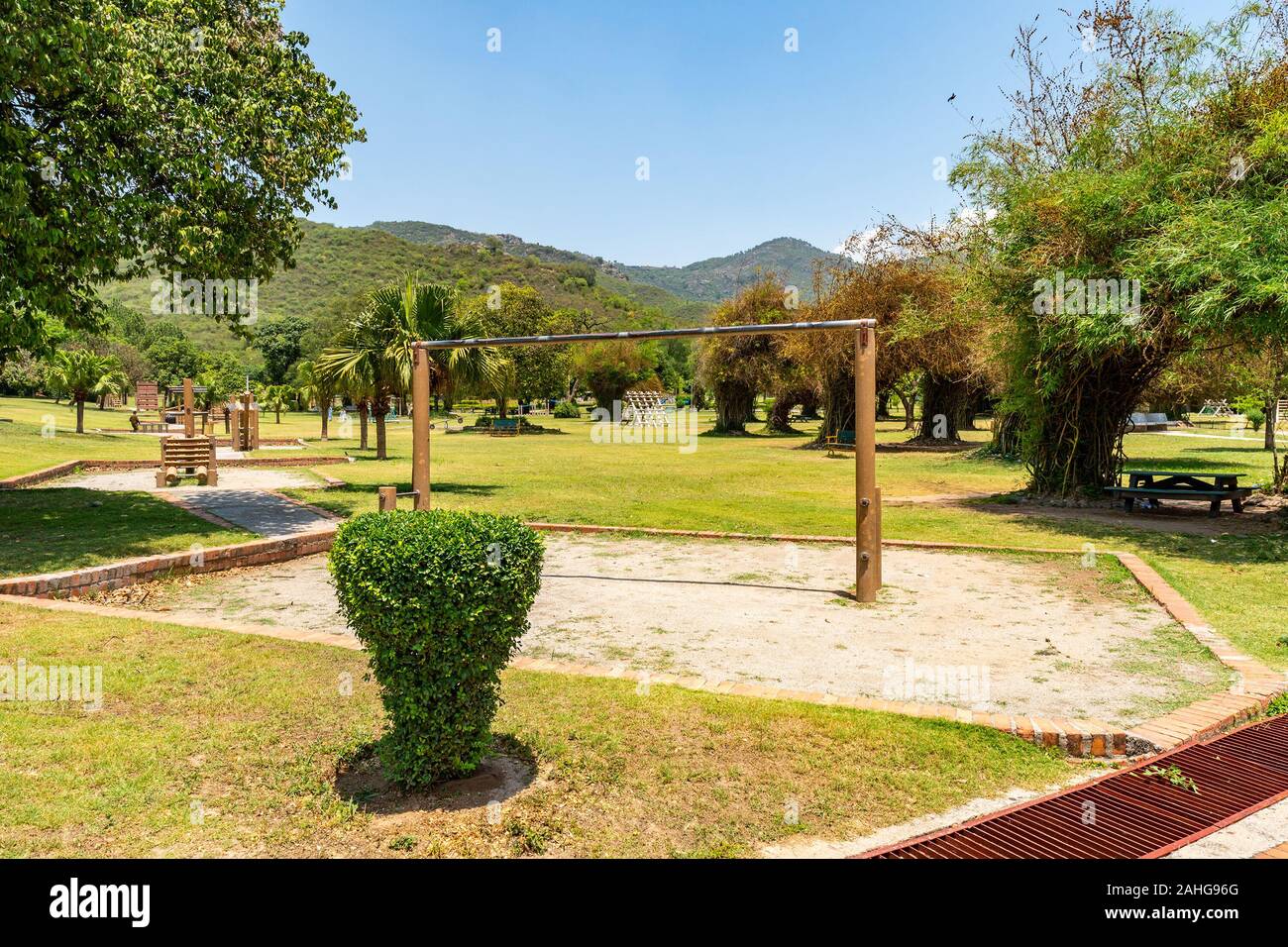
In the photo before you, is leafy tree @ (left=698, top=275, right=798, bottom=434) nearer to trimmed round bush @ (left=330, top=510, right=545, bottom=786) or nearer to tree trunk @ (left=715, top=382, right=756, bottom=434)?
tree trunk @ (left=715, top=382, right=756, bottom=434)

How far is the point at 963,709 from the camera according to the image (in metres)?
4.73

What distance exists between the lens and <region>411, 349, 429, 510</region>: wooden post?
9781mm

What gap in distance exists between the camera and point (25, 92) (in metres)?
10.4

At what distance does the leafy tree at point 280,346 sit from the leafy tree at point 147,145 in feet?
244

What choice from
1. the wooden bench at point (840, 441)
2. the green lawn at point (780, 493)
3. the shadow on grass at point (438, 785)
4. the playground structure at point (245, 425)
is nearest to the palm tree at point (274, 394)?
the green lawn at point (780, 493)

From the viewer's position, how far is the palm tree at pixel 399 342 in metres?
17.9

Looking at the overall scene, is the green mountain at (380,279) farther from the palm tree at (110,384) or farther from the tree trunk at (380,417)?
the tree trunk at (380,417)

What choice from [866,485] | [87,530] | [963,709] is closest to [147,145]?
[87,530]

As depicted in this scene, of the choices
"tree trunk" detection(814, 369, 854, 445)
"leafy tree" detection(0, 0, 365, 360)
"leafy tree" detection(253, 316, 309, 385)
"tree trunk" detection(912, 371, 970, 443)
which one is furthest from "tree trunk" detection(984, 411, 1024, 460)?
"leafy tree" detection(253, 316, 309, 385)

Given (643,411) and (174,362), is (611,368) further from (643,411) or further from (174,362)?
(174,362)

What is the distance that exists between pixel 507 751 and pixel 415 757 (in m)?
0.61

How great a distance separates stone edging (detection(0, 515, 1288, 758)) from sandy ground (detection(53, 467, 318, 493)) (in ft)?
25.3

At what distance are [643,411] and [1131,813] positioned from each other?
47.9 metres
